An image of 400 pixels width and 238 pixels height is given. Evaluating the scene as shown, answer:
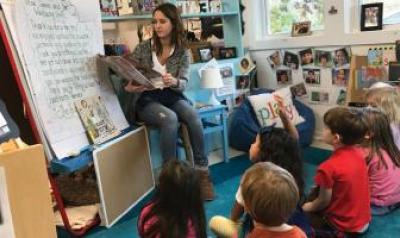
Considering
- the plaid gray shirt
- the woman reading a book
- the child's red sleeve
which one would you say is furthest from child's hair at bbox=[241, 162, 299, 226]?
the plaid gray shirt

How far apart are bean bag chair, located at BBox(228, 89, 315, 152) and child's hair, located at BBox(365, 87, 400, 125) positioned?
1.01 metres

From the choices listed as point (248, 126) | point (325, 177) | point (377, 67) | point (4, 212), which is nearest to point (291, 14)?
point (377, 67)

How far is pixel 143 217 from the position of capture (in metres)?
1.44

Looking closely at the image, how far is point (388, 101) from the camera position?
228 cm

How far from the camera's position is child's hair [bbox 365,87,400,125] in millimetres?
2254

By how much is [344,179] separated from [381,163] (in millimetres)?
429

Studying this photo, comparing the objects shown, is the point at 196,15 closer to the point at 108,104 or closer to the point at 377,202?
the point at 108,104

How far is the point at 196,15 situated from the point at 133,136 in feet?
4.03

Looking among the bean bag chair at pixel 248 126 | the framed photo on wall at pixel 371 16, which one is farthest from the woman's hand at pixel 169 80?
the framed photo on wall at pixel 371 16

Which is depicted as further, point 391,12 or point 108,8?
point 391,12

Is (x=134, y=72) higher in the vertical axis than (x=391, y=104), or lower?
higher

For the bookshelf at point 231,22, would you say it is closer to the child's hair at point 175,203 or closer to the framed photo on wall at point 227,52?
the framed photo on wall at point 227,52

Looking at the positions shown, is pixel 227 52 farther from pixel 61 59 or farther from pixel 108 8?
pixel 61 59

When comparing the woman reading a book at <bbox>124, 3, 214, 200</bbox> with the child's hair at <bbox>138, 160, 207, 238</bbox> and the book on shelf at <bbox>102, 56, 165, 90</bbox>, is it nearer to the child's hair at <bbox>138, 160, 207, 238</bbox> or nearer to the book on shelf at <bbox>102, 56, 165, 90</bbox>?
the book on shelf at <bbox>102, 56, 165, 90</bbox>
